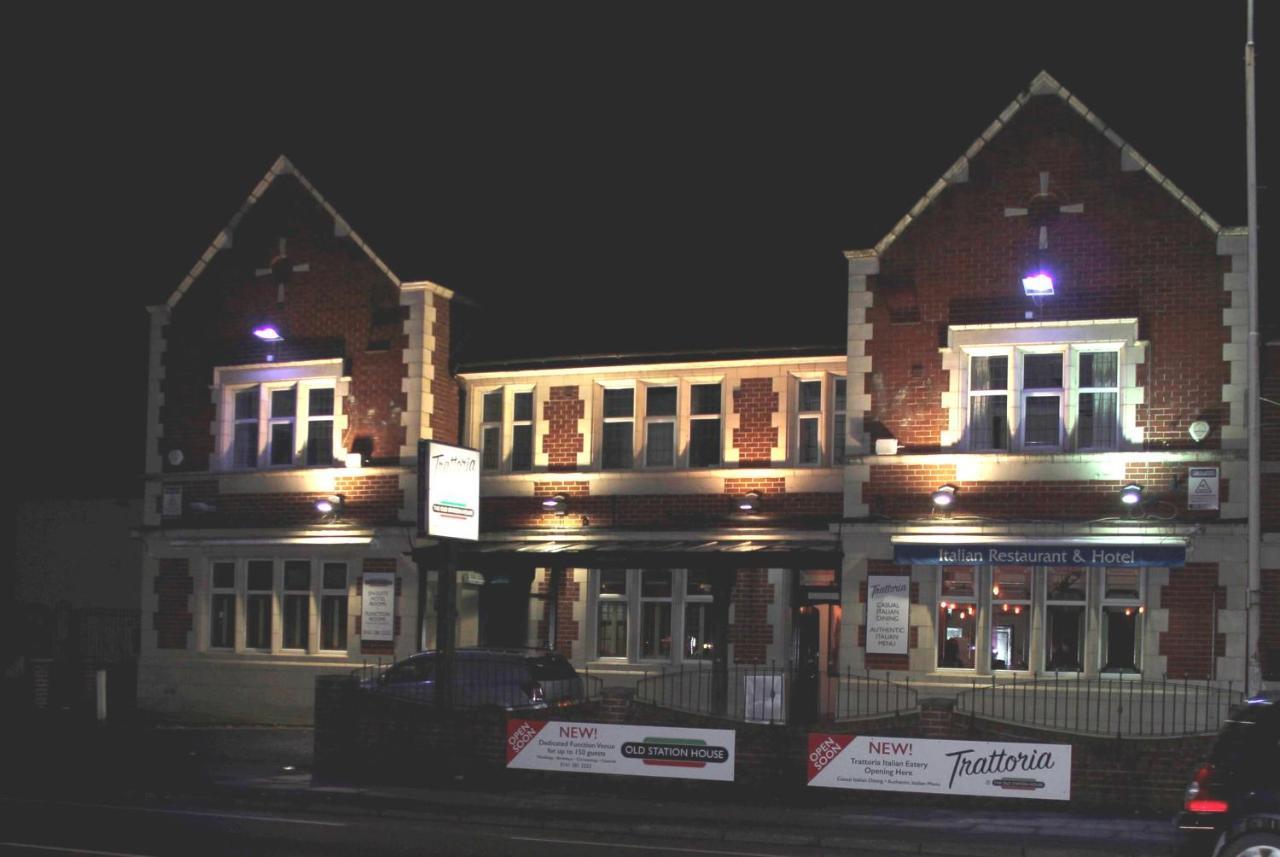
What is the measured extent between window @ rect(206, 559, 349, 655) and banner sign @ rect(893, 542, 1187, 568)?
1107cm

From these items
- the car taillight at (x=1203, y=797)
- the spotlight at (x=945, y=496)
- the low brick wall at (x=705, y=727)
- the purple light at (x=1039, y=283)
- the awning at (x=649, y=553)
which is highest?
the purple light at (x=1039, y=283)

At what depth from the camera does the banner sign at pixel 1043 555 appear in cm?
2303

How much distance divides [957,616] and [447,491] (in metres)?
8.36

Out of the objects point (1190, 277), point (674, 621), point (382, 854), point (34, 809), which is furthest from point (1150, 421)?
point (34, 809)

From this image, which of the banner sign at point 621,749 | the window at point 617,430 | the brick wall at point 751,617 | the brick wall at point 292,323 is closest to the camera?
the banner sign at point 621,749

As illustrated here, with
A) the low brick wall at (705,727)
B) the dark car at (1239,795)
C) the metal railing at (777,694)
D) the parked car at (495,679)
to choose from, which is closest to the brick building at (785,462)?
the metal railing at (777,694)

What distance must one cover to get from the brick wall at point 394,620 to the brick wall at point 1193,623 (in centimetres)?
1317

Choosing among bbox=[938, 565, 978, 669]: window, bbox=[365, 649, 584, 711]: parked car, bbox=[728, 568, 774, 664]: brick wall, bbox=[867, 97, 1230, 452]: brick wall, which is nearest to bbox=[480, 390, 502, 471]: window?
bbox=[728, 568, 774, 664]: brick wall

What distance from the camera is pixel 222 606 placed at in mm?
30828

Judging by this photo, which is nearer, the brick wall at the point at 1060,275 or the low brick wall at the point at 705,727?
the low brick wall at the point at 705,727

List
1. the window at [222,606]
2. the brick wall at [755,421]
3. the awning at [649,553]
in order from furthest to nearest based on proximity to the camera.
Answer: the window at [222,606] < the brick wall at [755,421] < the awning at [649,553]

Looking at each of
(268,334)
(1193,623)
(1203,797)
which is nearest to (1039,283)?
(1193,623)

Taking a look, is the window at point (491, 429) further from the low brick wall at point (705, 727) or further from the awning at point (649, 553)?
the low brick wall at point (705, 727)

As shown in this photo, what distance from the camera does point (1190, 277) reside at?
77.7 feet
